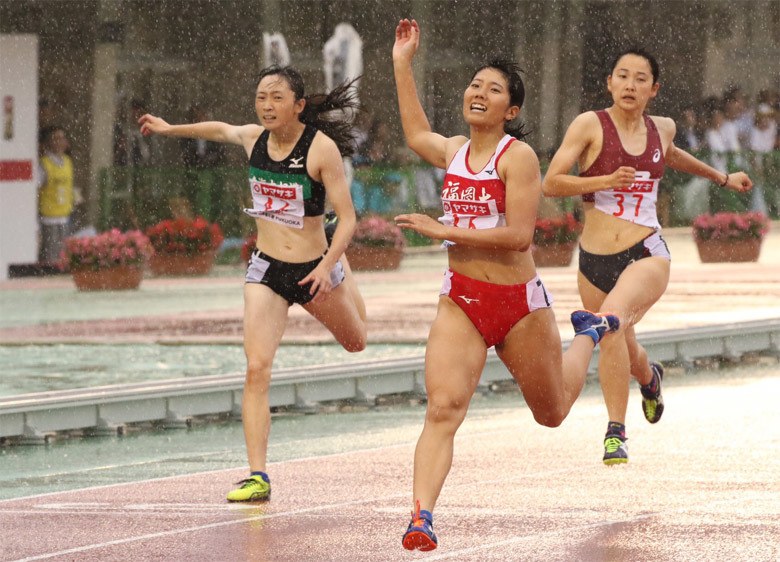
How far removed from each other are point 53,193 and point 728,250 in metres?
9.90

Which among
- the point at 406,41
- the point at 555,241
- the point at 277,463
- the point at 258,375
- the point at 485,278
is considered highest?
the point at 406,41

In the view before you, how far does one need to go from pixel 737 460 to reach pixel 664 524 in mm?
2147

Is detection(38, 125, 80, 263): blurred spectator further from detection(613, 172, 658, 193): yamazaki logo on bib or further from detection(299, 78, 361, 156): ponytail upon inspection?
detection(613, 172, 658, 193): yamazaki logo on bib

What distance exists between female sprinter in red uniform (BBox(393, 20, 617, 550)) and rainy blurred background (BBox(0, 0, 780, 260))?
18.3 meters

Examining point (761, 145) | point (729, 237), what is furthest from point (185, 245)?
point (761, 145)

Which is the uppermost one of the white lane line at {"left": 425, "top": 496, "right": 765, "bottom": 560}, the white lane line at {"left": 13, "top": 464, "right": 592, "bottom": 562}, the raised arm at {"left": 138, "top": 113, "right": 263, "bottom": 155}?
the raised arm at {"left": 138, "top": 113, "right": 263, "bottom": 155}

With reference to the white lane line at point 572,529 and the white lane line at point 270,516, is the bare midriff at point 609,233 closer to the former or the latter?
the white lane line at point 270,516

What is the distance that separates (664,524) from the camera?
7961 millimetres

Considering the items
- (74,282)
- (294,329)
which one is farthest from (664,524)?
(74,282)

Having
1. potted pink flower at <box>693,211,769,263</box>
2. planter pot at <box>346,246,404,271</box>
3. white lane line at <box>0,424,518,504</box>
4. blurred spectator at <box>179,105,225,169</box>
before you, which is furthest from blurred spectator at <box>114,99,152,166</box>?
white lane line at <box>0,424,518,504</box>

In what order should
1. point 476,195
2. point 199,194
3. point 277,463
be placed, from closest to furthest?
point 476,195, point 277,463, point 199,194

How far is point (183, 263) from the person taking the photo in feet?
83.3

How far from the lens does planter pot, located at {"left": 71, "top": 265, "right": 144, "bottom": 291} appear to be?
23.4 meters

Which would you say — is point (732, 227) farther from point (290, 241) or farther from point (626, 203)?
point (290, 241)
